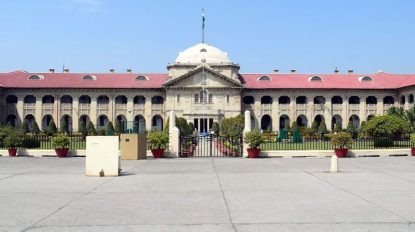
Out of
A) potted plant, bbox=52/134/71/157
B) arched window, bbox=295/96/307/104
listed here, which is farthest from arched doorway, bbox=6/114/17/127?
potted plant, bbox=52/134/71/157

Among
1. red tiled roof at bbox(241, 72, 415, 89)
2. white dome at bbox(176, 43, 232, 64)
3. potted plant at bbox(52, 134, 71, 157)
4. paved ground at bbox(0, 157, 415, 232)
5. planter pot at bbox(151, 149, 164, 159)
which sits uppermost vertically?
white dome at bbox(176, 43, 232, 64)

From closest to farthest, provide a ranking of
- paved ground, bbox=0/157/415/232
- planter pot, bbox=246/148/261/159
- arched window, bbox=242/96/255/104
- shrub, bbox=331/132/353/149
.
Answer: paved ground, bbox=0/157/415/232 → planter pot, bbox=246/148/261/159 → shrub, bbox=331/132/353/149 → arched window, bbox=242/96/255/104

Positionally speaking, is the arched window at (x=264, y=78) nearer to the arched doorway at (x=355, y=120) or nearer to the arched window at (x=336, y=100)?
the arched window at (x=336, y=100)

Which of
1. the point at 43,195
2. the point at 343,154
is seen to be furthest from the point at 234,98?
the point at 43,195

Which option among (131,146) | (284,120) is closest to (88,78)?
(284,120)

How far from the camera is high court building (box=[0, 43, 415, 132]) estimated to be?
70125mm

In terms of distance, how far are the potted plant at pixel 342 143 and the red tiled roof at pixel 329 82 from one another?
1670 inches

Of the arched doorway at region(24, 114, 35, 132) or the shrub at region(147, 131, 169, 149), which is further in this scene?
the arched doorway at region(24, 114, 35, 132)

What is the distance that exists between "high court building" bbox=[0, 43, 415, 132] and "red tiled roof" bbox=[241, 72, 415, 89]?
5.2 inches

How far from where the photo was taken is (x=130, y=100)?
7106cm

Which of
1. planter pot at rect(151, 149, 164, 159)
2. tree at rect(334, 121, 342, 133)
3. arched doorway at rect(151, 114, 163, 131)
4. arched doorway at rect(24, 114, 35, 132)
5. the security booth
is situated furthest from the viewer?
arched doorway at rect(151, 114, 163, 131)

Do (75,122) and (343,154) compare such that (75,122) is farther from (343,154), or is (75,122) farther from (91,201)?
(91,201)

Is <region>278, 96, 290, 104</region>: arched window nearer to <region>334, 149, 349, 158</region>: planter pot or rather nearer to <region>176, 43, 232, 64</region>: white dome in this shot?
<region>176, 43, 232, 64</region>: white dome

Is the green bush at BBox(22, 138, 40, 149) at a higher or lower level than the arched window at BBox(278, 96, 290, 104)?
lower
